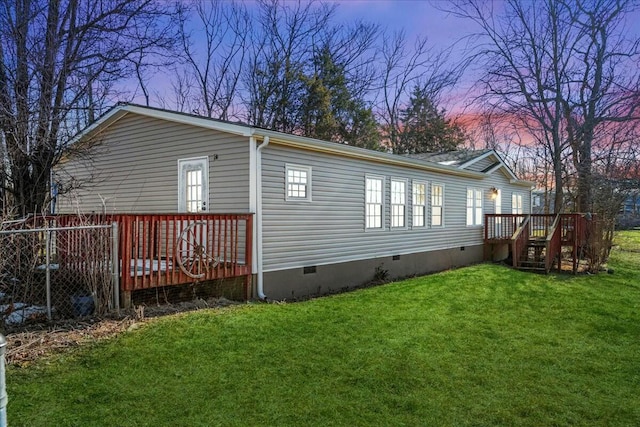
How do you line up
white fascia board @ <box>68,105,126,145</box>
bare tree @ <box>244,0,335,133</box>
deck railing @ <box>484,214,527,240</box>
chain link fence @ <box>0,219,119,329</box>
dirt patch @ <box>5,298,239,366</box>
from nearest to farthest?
dirt patch @ <box>5,298,239,366</box> < chain link fence @ <box>0,219,119,329</box> < white fascia board @ <box>68,105,126,145</box> < deck railing @ <box>484,214,527,240</box> < bare tree @ <box>244,0,335,133</box>

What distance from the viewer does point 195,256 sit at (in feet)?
22.4

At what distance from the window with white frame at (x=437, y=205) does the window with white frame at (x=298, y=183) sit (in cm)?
534

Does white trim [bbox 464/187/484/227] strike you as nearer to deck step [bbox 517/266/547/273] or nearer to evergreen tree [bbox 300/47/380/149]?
deck step [bbox 517/266/547/273]

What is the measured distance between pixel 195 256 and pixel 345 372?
338cm

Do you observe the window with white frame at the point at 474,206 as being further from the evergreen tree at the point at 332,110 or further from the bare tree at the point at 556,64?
the evergreen tree at the point at 332,110

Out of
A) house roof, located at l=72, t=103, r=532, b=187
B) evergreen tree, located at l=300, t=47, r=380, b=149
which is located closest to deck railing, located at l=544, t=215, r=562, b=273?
house roof, located at l=72, t=103, r=532, b=187

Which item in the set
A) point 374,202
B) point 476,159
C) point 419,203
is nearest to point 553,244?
point 476,159

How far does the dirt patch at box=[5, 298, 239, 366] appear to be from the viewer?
447 cm

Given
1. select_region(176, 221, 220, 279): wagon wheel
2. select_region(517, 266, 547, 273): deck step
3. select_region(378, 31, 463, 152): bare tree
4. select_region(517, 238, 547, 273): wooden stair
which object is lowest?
select_region(517, 266, 547, 273): deck step

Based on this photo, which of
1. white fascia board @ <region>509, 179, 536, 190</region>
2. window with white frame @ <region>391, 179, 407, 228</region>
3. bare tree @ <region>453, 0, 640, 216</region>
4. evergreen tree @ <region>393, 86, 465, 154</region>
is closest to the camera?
window with white frame @ <region>391, 179, 407, 228</region>

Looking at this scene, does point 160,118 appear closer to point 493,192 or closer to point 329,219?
point 329,219

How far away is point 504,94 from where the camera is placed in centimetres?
1823

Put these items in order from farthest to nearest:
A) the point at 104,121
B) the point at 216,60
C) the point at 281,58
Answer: the point at 281,58 < the point at 216,60 < the point at 104,121

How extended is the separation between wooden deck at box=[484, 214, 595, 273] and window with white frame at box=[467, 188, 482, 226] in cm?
43
